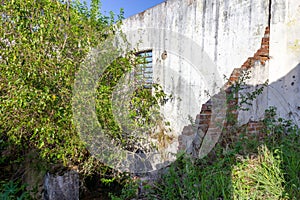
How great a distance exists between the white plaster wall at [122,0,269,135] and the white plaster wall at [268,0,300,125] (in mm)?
194

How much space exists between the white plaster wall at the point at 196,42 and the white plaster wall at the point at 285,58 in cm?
19

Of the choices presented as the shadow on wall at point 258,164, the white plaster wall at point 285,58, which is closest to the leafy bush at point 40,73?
the shadow on wall at point 258,164

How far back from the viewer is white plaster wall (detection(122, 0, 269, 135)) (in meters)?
3.82

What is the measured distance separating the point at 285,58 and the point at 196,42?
153cm

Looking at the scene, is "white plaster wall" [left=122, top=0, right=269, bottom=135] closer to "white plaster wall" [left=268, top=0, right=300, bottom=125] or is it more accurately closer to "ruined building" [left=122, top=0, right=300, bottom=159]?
"ruined building" [left=122, top=0, right=300, bottom=159]

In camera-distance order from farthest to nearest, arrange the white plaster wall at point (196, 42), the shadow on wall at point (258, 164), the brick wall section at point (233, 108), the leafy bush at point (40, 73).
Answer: the white plaster wall at point (196, 42) → the brick wall section at point (233, 108) → the leafy bush at point (40, 73) → the shadow on wall at point (258, 164)

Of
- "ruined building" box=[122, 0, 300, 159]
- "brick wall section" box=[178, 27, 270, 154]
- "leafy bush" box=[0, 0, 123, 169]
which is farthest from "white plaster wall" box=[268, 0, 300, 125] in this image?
"leafy bush" box=[0, 0, 123, 169]

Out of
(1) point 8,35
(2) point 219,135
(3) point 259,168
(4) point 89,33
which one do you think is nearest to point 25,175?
(1) point 8,35

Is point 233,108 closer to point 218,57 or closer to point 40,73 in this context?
point 218,57

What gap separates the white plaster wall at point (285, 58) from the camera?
3.36 m

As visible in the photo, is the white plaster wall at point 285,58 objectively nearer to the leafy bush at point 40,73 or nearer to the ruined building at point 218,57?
the ruined building at point 218,57

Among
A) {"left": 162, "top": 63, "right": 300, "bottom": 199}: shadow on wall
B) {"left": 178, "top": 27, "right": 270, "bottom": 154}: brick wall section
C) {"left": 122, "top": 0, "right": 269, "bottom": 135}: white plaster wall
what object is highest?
{"left": 122, "top": 0, "right": 269, "bottom": 135}: white plaster wall

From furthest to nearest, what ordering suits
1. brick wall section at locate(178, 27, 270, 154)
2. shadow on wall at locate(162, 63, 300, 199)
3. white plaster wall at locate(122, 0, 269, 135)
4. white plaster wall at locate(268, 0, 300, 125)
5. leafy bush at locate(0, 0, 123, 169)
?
white plaster wall at locate(122, 0, 269, 135) → brick wall section at locate(178, 27, 270, 154) → white plaster wall at locate(268, 0, 300, 125) → leafy bush at locate(0, 0, 123, 169) → shadow on wall at locate(162, 63, 300, 199)

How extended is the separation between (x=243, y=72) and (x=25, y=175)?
3.60m
